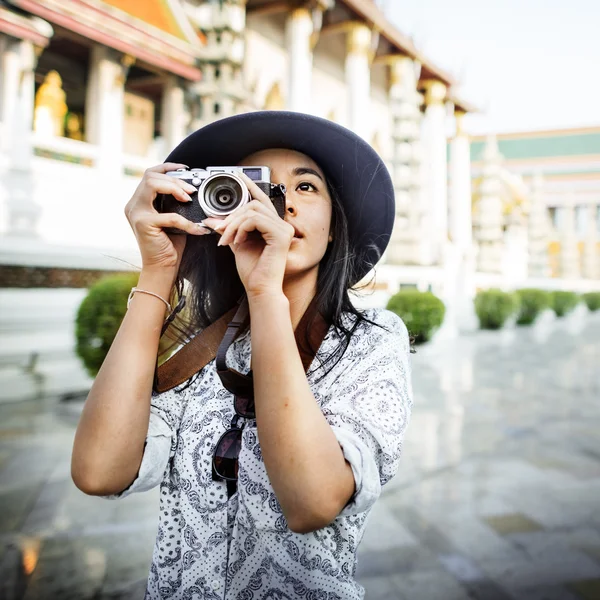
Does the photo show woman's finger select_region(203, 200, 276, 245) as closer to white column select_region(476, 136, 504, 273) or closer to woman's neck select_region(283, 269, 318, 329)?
woman's neck select_region(283, 269, 318, 329)

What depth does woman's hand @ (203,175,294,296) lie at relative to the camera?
103 cm

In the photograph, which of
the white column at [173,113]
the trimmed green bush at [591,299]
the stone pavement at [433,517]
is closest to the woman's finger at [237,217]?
the stone pavement at [433,517]

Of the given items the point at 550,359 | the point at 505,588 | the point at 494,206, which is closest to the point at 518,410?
the point at 505,588

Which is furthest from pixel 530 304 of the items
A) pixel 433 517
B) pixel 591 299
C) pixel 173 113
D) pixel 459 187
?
pixel 433 517

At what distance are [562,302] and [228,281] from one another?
19.1 metres

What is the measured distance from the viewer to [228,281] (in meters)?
1.54

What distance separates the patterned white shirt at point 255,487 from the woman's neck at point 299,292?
0.38 ft

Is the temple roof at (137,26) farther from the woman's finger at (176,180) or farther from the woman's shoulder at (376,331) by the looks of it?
the woman's shoulder at (376,331)

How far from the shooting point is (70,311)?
671cm

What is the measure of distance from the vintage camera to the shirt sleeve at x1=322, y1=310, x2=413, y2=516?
38 cm

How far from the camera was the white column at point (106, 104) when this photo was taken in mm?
8844

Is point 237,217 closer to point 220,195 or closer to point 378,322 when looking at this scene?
point 220,195

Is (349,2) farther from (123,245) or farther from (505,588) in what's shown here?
(505,588)

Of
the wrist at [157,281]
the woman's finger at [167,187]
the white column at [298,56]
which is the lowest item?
the wrist at [157,281]
